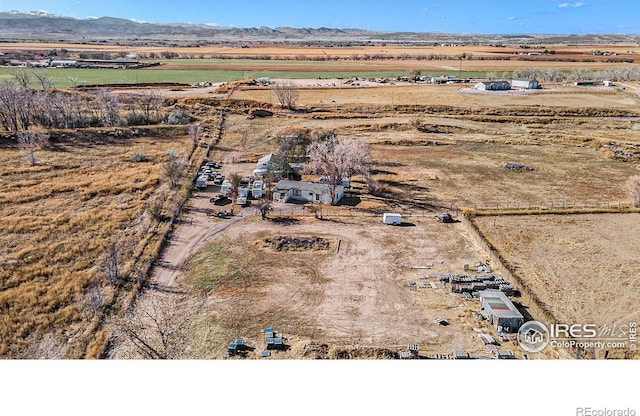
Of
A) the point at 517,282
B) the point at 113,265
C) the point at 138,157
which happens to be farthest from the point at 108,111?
the point at 517,282

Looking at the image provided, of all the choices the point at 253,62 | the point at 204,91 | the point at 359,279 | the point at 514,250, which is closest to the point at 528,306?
the point at 514,250

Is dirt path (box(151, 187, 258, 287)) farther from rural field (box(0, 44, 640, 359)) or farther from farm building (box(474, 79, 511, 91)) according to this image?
farm building (box(474, 79, 511, 91))

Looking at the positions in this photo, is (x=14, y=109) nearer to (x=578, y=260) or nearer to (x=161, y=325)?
(x=161, y=325)

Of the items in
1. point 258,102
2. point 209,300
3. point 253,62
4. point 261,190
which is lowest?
point 209,300

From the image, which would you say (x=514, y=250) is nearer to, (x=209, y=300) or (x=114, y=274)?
(x=209, y=300)

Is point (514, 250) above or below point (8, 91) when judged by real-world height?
below

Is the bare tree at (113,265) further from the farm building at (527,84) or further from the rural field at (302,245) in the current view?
the farm building at (527,84)

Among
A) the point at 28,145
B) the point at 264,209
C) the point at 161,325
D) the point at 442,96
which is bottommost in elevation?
the point at 161,325
